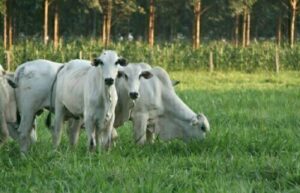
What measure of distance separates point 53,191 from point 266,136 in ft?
14.9

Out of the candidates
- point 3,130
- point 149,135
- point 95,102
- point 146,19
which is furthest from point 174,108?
point 146,19

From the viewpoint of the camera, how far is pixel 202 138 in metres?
10.0

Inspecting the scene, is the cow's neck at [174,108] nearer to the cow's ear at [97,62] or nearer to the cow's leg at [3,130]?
the cow's ear at [97,62]

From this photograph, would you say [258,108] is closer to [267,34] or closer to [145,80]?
[145,80]

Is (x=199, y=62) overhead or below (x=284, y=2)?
below

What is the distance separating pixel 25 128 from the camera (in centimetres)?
952

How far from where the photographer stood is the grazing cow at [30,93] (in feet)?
31.2

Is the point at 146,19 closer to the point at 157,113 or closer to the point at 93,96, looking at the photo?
the point at 157,113

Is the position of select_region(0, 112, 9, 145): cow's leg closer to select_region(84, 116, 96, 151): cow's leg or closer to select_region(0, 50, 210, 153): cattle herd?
select_region(0, 50, 210, 153): cattle herd

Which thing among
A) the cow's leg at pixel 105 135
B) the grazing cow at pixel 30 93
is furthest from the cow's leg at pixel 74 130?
the cow's leg at pixel 105 135

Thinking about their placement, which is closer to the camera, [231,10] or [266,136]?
[266,136]

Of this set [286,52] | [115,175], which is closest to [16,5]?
[286,52]

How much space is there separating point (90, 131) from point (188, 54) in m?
23.2

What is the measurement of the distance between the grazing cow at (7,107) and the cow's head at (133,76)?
152cm
